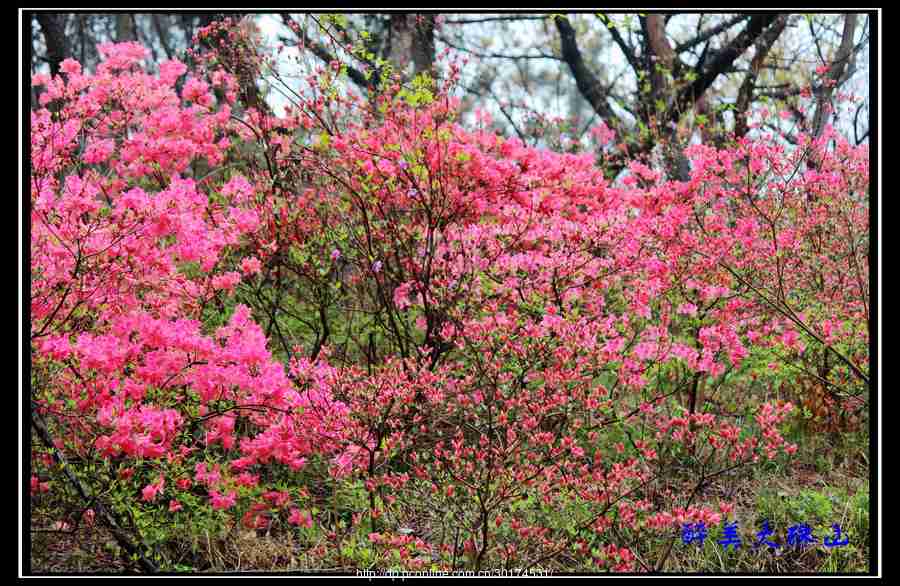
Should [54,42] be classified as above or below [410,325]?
above

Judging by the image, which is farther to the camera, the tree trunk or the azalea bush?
the tree trunk

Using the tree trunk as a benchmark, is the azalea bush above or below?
below

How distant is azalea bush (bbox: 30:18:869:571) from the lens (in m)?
2.79

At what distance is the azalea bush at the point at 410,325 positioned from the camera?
279 cm

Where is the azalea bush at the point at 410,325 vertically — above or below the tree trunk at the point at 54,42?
below

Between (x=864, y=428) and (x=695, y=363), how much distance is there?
1.44 m

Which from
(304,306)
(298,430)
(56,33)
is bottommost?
(298,430)

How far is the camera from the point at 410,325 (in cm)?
453

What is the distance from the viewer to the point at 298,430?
9.34 feet

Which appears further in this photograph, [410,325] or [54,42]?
[54,42]

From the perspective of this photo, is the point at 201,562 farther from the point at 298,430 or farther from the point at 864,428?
the point at 864,428

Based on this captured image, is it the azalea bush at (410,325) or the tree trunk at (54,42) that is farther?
the tree trunk at (54,42)
